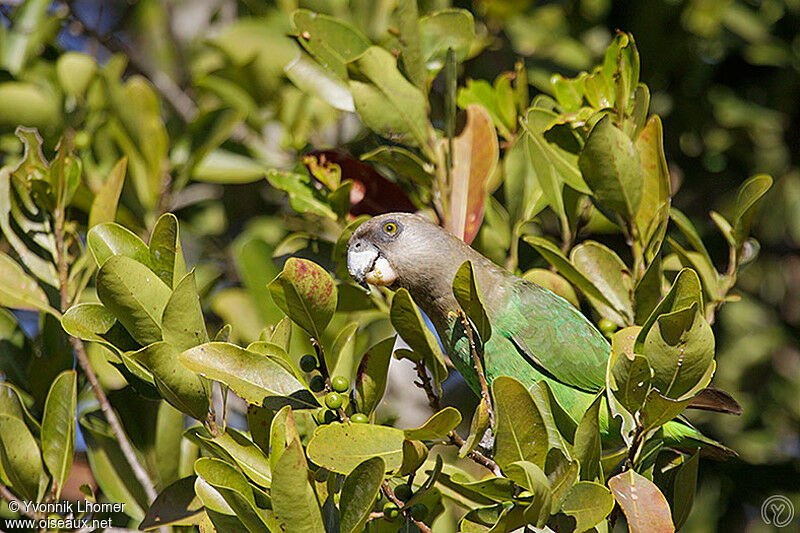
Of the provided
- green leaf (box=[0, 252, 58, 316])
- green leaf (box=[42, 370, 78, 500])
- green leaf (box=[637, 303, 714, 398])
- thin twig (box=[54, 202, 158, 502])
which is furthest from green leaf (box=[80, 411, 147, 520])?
green leaf (box=[637, 303, 714, 398])

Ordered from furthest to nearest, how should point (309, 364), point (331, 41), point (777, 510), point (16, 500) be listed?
point (777, 510) → point (331, 41) → point (16, 500) → point (309, 364)

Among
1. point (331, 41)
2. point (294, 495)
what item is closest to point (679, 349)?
point (294, 495)

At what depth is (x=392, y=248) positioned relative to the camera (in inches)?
70.5

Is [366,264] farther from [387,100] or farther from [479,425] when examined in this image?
[479,425]

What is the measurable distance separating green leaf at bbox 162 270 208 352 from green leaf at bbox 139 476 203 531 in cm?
35

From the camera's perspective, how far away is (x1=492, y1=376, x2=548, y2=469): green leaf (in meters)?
1.22

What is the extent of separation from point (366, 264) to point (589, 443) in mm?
682

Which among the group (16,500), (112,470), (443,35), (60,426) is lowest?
(112,470)

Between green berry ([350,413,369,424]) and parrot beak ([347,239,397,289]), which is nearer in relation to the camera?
green berry ([350,413,369,424])

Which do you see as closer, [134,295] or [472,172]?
[134,295]

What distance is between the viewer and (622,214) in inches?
69.2

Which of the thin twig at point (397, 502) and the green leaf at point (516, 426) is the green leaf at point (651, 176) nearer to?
the green leaf at point (516, 426)

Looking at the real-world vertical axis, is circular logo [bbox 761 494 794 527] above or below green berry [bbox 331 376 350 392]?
below

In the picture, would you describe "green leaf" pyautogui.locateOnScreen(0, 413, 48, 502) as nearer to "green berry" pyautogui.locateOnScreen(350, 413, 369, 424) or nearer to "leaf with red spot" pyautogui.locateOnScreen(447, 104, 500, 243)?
"green berry" pyautogui.locateOnScreen(350, 413, 369, 424)
